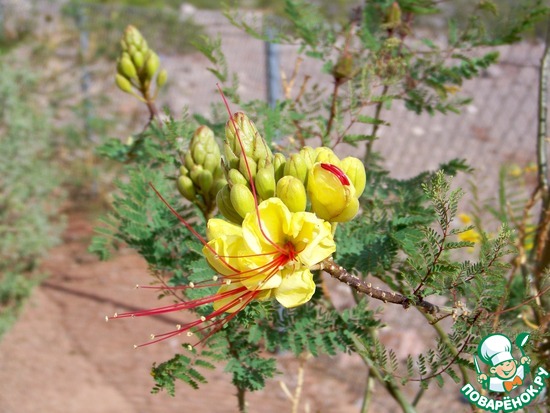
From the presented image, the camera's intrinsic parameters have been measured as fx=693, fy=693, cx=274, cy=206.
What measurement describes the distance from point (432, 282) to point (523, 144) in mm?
5862

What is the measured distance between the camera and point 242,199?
0.75 meters

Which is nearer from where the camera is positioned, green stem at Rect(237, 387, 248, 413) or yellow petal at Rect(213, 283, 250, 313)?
yellow petal at Rect(213, 283, 250, 313)

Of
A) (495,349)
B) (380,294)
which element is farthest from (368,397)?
(380,294)

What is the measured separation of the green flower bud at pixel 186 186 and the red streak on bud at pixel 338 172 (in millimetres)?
293

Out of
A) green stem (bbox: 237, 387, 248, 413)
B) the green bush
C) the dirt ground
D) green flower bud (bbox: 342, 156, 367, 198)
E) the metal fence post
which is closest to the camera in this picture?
green flower bud (bbox: 342, 156, 367, 198)

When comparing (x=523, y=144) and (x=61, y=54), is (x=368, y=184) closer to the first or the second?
(x=523, y=144)

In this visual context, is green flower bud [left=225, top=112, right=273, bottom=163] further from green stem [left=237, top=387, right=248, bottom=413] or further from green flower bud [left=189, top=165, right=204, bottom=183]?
green stem [left=237, top=387, right=248, bottom=413]

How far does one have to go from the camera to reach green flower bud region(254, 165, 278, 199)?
0.78 meters

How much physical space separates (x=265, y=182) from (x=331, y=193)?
77 millimetres

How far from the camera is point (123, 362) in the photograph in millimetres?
3547

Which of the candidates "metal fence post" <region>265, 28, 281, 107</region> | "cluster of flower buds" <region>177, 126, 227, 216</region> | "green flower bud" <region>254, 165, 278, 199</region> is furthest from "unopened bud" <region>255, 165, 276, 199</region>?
"metal fence post" <region>265, 28, 281, 107</region>

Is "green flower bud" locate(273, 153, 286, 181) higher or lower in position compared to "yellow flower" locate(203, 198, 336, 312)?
higher

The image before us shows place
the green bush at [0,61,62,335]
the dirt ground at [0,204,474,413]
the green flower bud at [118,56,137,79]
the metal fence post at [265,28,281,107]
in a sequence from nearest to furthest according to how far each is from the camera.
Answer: the green flower bud at [118,56,137,79], the dirt ground at [0,204,474,413], the metal fence post at [265,28,281,107], the green bush at [0,61,62,335]

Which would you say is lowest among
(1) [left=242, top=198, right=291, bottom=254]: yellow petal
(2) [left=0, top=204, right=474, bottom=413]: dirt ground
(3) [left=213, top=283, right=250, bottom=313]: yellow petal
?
(2) [left=0, top=204, right=474, bottom=413]: dirt ground
